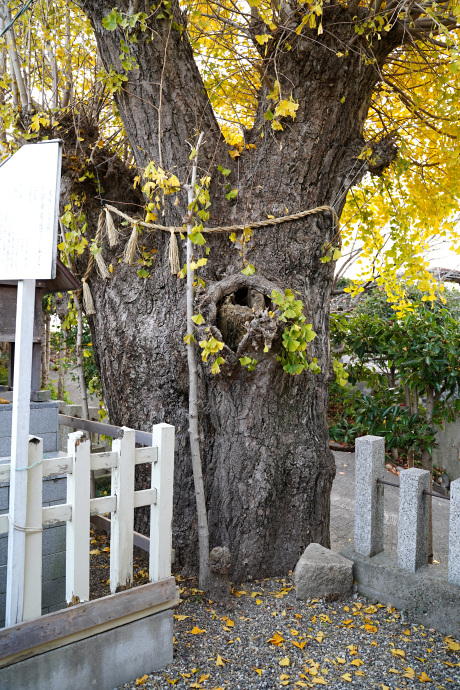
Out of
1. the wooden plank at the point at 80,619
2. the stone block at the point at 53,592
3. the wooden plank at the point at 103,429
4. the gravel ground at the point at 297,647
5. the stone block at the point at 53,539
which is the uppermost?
the wooden plank at the point at 103,429

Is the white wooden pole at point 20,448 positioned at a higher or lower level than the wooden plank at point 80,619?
higher

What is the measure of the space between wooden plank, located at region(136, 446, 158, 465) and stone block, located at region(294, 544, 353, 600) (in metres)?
1.33

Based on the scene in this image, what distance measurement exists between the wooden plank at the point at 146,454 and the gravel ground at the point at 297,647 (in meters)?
1.08

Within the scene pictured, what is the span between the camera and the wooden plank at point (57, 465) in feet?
7.59

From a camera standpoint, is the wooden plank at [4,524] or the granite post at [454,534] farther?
the granite post at [454,534]

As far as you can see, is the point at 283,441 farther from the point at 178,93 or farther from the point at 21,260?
the point at 178,93

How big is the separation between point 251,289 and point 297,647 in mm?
2168

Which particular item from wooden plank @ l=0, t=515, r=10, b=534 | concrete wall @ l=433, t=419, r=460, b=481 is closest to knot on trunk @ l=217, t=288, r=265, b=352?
wooden plank @ l=0, t=515, r=10, b=534

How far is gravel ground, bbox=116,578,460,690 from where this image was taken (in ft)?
8.52

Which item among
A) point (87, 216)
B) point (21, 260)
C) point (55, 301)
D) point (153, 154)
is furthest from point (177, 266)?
point (55, 301)

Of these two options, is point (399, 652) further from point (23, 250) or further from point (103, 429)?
point (23, 250)

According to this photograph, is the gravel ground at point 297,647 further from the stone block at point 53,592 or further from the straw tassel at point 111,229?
the straw tassel at point 111,229

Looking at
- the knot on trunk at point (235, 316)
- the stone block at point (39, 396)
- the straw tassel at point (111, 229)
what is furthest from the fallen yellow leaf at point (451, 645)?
the straw tassel at point (111, 229)

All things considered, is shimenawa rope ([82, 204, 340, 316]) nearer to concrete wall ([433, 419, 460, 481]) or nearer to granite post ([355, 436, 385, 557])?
granite post ([355, 436, 385, 557])
